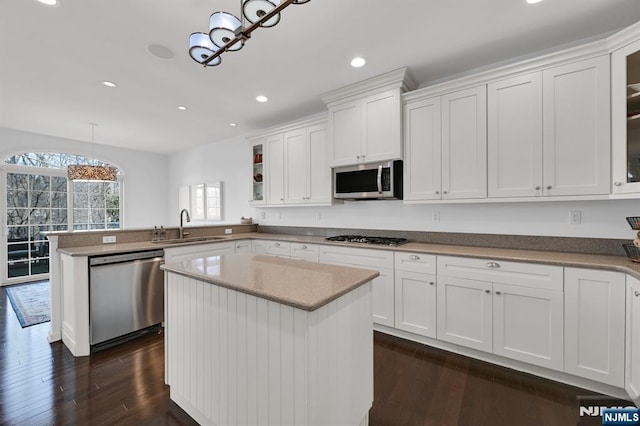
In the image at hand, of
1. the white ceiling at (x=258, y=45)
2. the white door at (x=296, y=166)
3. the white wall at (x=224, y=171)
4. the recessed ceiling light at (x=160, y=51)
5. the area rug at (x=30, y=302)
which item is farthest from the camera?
the white wall at (x=224, y=171)

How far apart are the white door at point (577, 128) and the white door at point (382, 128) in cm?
119

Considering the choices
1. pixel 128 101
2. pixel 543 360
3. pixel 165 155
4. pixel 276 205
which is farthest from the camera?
pixel 165 155

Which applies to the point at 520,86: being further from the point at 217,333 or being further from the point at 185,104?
the point at 185,104

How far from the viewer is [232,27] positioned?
145 cm

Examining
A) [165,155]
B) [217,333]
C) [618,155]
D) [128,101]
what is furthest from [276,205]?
[165,155]

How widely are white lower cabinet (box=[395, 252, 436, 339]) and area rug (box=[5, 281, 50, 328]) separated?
13.2 ft

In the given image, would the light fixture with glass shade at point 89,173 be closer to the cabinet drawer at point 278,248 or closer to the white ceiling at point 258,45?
the white ceiling at point 258,45

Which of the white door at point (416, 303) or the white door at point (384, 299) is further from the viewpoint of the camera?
the white door at point (384, 299)

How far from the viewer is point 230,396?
1383mm

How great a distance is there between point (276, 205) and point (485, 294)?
285cm

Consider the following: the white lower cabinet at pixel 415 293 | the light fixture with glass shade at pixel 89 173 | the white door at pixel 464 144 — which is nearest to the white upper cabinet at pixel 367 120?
the white door at pixel 464 144

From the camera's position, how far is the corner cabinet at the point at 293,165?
3.57 meters

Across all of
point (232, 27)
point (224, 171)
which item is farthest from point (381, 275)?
point (224, 171)

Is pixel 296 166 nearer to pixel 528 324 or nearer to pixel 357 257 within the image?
pixel 357 257
